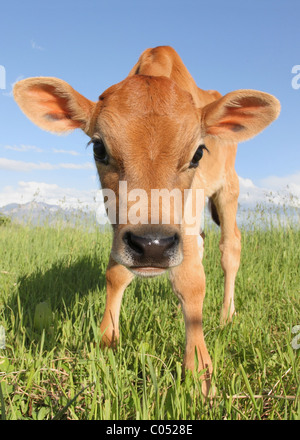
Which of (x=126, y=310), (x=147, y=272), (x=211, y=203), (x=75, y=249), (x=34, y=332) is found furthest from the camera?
(x=75, y=249)

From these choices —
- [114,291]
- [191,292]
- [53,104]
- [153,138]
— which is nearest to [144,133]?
[153,138]

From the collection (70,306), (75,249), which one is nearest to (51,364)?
(70,306)

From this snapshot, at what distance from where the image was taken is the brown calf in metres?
2.22

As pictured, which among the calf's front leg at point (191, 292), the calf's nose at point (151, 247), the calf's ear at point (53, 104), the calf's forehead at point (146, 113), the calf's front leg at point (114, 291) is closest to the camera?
the calf's nose at point (151, 247)

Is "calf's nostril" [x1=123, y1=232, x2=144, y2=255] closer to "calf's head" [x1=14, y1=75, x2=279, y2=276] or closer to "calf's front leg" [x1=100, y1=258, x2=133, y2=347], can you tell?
"calf's head" [x1=14, y1=75, x2=279, y2=276]

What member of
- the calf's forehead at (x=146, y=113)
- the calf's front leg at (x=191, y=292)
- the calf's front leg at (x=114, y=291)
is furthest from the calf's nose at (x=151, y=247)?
the calf's front leg at (x=114, y=291)

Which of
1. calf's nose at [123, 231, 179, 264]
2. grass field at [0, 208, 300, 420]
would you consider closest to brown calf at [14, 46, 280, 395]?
calf's nose at [123, 231, 179, 264]

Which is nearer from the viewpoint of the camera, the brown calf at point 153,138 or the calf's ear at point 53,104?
the brown calf at point 153,138

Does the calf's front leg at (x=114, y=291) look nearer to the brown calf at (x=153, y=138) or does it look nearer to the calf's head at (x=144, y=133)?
the brown calf at (x=153, y=138)

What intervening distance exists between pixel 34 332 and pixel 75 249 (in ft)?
10.0

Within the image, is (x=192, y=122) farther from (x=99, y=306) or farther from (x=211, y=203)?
(x=211, y=203)

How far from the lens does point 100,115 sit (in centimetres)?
265

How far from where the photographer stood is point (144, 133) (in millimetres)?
2398

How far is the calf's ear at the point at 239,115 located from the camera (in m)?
2.92
